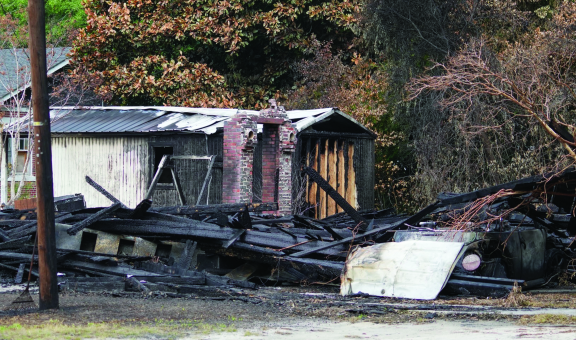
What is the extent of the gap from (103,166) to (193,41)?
9.40m

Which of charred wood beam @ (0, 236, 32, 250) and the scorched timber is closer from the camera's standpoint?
charred wood beam @ (0, 236, 32, 250)

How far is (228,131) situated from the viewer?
19.2 meters

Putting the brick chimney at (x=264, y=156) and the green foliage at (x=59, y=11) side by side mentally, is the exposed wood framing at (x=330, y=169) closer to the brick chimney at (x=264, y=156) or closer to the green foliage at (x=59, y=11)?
the brick chimney at (x=264, y=156)

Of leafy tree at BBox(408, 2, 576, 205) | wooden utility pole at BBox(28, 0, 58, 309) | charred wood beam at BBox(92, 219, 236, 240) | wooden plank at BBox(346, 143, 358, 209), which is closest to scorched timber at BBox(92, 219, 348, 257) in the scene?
charred wood beam at BBox(92, 219, 236, 240)

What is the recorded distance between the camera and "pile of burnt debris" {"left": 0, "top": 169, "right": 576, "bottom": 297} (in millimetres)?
11453

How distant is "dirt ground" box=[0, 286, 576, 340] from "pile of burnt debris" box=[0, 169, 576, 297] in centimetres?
71

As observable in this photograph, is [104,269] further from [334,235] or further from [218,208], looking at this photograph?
[334,235]

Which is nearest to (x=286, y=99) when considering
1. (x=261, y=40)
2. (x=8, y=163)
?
(x=261, y=40)

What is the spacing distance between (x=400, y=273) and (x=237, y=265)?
365 cm

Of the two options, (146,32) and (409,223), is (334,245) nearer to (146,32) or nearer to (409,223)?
(409,223)

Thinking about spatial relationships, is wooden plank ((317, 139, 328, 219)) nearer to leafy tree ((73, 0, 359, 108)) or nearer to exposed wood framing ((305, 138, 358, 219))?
exposed wood framing ((305, 138, 358, 219))

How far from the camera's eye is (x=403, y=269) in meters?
11.4

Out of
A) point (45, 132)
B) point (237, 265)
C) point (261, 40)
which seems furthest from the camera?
point (261, 40)

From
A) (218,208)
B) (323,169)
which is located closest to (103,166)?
(323,169)
